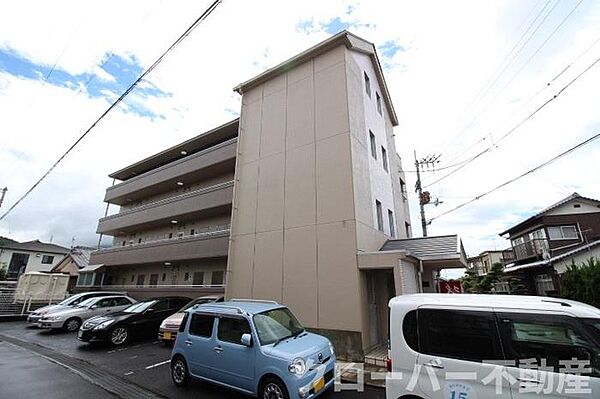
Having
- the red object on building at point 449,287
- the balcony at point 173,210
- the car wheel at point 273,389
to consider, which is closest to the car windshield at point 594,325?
the car wheel at point 273,389

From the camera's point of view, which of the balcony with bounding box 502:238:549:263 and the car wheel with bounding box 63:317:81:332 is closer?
Answer: the car wheel with bounding box 63:317:81:332

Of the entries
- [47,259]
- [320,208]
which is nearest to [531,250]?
[320,208]

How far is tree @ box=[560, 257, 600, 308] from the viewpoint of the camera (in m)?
10.8

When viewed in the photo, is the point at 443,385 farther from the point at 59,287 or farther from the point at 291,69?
the point at 59,287

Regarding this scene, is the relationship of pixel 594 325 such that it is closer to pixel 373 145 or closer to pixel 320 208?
pixel 320 208

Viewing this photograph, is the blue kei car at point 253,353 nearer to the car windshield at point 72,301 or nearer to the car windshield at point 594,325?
the car windshield at point 594,325

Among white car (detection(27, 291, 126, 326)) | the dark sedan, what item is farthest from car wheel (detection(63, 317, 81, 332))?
the dark sedan

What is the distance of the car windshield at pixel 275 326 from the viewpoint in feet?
16.3

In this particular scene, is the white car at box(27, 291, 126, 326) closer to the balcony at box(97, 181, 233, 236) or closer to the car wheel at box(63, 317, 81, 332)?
the car wheel at box(63, 317, 81, 332)

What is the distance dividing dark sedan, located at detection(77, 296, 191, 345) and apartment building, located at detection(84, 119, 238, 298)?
267 cm

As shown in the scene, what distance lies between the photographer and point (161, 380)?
6250mm

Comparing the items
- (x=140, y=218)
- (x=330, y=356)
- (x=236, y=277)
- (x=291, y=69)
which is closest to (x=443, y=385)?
(x=330, y=356)

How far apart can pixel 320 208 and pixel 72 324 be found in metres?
12.8

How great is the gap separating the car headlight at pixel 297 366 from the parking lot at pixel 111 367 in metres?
1.36
